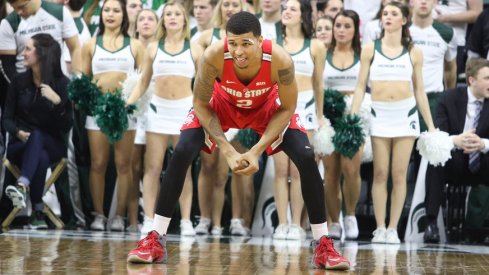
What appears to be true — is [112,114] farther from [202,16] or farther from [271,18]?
[271,18]

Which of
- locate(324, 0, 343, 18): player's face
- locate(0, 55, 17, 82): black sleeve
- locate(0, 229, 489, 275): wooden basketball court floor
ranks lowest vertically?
locate(0, 229, 489, 275): wooden basketball court floor

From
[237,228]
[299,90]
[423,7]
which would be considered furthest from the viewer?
[423,7]

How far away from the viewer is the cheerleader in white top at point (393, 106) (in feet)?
29.7

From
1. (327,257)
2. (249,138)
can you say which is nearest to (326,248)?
(327,257)

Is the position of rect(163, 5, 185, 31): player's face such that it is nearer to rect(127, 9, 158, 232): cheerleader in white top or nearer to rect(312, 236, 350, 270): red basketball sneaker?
rect(127, 9, 158, 232): cheerleader in white top

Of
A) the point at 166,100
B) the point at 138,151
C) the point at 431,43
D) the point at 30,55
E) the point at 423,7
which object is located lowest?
the point at 138,151

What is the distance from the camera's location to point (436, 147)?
345 inches

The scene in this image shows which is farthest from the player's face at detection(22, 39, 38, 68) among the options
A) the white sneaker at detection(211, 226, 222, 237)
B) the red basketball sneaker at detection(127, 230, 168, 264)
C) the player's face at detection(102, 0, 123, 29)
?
the red basketball sneaker at detection(127, 230, 168, 264)

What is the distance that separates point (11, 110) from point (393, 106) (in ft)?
12.8

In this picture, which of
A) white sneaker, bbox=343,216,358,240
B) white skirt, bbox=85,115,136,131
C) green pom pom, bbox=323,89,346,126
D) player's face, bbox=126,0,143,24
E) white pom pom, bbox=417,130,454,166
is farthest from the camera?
player's face, bbox=126,0,143,24

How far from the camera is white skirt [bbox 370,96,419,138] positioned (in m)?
9.05

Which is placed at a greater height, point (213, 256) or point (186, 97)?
point (186, 97)

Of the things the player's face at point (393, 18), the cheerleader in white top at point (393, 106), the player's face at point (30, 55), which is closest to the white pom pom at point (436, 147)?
the cheerleader in white top at point (393, 106)

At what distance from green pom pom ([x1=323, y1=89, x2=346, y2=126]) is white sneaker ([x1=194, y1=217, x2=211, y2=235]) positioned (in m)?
1.65
